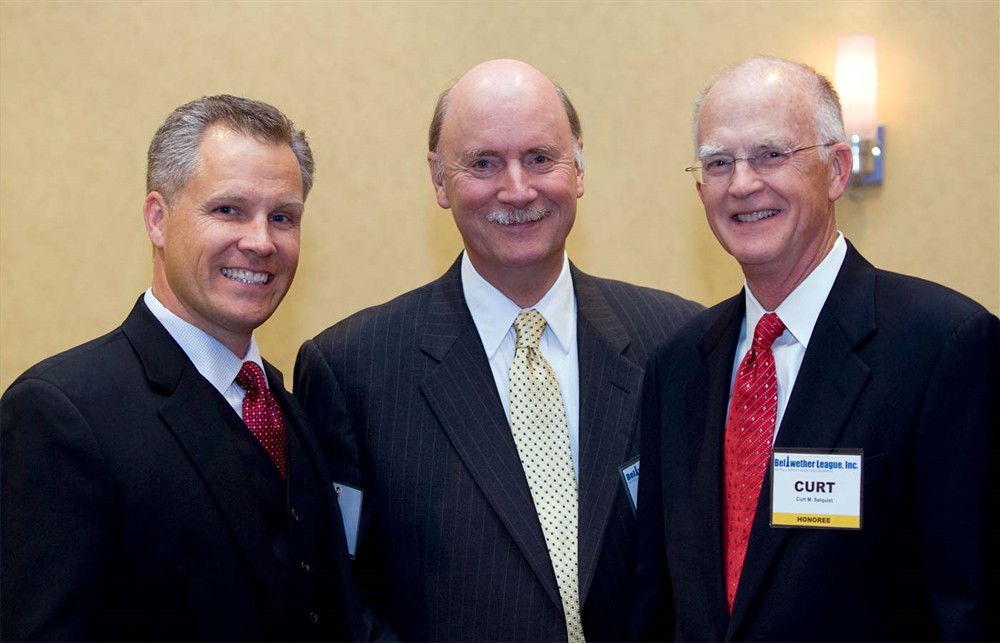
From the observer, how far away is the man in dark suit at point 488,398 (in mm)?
2213

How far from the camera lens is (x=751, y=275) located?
6.70 feet

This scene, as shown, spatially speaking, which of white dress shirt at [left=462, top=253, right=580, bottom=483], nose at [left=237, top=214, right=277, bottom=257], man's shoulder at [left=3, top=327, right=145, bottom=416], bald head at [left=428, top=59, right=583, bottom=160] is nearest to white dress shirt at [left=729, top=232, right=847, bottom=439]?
white dress shirt at [left=462, top=253, right=580, bottom=483]

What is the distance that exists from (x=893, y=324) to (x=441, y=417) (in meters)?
1.03

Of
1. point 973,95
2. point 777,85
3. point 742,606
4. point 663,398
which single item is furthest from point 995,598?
point 973,95

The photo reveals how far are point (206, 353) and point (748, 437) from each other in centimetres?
109

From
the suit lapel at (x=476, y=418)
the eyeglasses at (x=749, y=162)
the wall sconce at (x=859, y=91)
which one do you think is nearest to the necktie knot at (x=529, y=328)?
the suit lapel at (x=476, y=418)

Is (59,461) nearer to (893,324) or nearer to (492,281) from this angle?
(492,281)

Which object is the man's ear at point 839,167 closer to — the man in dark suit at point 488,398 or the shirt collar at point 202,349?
the man in dark suit at point 488,398

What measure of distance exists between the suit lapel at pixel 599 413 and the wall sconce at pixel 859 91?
5.77 ft

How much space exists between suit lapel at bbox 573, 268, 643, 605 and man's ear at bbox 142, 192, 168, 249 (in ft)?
3.32

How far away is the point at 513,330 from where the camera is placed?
2469 millimetres

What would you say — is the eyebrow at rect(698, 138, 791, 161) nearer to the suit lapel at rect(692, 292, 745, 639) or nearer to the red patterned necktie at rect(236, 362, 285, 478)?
the suit lapel at rect(692, 292, 745, 639)

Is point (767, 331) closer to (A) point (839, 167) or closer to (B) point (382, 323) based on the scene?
(A) point (839, 167)

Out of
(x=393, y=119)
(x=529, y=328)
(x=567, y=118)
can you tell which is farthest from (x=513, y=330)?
(x=393, y=119)
